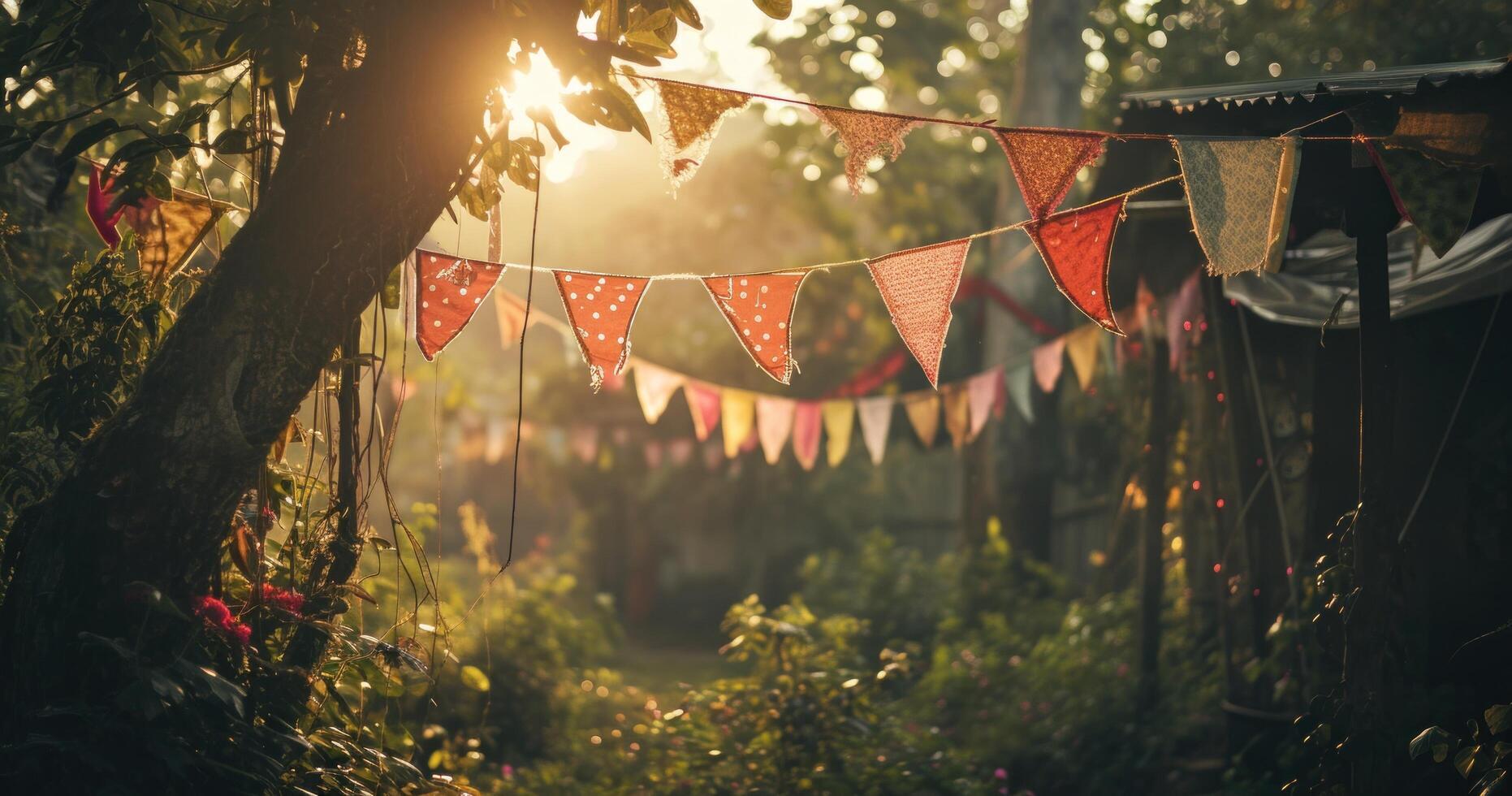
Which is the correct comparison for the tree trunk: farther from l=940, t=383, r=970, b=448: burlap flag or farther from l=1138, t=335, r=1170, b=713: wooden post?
l=940, t=383, r=970, b=448: burlap flag

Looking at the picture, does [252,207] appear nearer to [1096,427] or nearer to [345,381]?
[345,381]

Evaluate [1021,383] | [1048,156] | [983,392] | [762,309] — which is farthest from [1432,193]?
[983,392]

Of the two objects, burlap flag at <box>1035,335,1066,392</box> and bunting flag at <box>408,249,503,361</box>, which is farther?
burlap flag at <box>1035,335,1066,392</box>

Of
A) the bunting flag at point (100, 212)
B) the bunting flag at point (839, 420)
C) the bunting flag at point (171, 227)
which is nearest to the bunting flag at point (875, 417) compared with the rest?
the bunting flag at point (839, 420)

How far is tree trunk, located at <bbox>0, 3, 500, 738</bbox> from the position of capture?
117 inches

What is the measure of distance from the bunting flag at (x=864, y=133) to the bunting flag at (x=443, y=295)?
1.49 meters

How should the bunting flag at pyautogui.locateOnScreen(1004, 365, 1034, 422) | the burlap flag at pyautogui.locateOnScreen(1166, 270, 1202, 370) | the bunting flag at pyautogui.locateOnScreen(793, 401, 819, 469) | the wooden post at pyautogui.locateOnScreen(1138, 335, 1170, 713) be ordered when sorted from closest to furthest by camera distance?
the burlap flag at pyautogui.locateOnScreen(1166, 270, 1202, 370), the wooden post at pyautogui.locateOnScreen(1138, 335, 1170, 713), the bunting flag at pyautogui.locateOnScreen(1004, 365, 1034, 422), the bunting flag at pyautogui.locateOnScreen(793, 401, 819, 469)

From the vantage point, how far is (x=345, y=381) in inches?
147

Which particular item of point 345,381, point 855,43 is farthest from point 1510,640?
point 855,43

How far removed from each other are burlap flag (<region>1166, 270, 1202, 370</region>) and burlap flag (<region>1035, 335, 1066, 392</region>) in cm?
80

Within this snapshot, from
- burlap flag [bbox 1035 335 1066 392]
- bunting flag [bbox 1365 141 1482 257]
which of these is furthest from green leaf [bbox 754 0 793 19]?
burlap flag [bbox 1035 335 1066 392]

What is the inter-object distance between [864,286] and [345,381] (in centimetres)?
870

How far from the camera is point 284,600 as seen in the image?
3607mm

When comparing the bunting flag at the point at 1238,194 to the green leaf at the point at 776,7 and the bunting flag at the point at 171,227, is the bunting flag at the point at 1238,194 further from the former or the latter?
the bunting flag at the point at 171,227
